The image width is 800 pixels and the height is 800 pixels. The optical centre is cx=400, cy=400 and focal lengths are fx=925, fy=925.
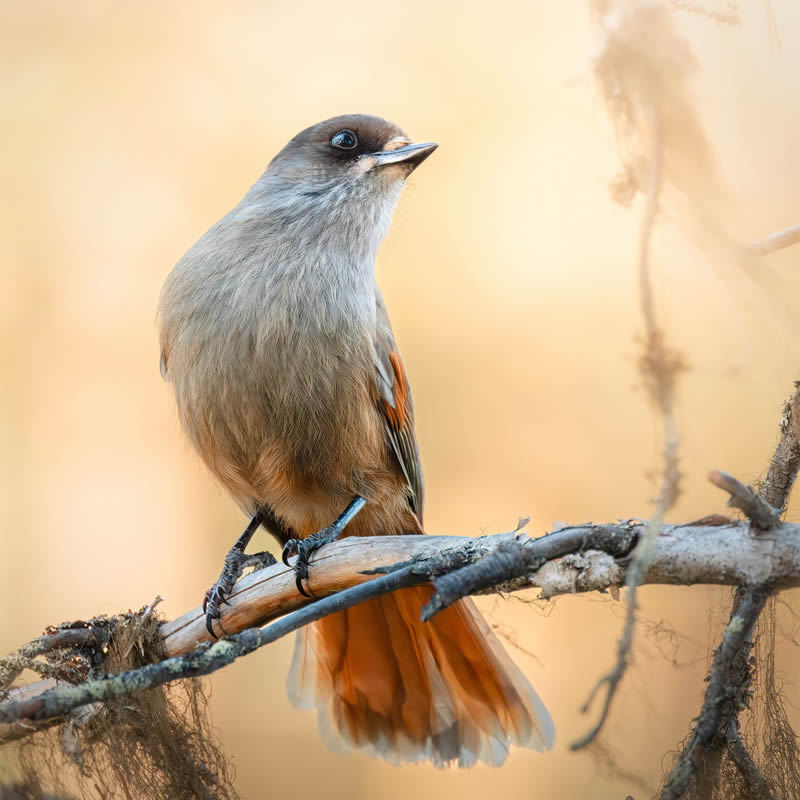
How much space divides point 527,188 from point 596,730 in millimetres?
3691

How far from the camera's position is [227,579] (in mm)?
2621

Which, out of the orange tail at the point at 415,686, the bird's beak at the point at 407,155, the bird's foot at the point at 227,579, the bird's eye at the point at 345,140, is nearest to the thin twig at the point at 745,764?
the orange tail at the point at 415,686

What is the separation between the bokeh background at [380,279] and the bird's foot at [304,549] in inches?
61.4

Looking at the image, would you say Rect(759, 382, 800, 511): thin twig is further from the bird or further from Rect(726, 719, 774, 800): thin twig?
the bird

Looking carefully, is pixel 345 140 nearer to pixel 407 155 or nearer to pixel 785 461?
pixel 407 155

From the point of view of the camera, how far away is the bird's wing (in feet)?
9.11

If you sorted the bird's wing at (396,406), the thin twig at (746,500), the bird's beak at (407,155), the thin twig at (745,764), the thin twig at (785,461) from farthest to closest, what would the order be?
the bird's beak at (407,155) < the bird's wing at (396,406) < the thin twig at (785,461) < the thin twig at (745,764) < the thin twig at (746,500)

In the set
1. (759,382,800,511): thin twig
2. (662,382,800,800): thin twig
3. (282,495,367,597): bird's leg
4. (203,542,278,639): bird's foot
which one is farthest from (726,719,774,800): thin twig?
(203,542,278,639): bird's foot

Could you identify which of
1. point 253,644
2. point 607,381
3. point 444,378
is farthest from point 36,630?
point 253,644

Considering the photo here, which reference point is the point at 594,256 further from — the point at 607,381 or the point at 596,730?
the point at 596,730

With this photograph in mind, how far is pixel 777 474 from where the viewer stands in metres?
1.77

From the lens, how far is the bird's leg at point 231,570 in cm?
250

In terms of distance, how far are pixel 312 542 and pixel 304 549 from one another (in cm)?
5

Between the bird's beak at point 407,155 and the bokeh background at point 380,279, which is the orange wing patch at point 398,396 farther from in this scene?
the bokeh background at point 380,279
